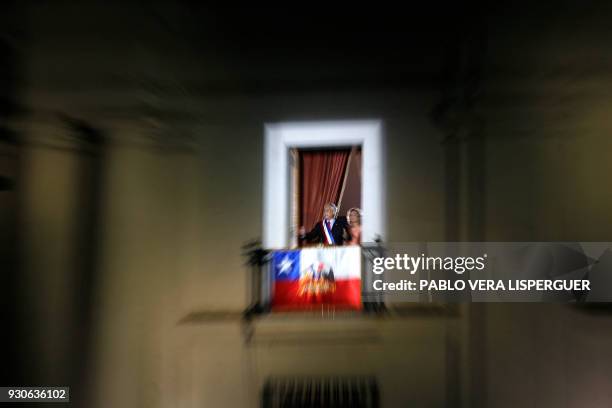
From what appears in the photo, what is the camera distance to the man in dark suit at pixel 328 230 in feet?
2.88

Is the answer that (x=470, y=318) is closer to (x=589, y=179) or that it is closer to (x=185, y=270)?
(x=589, y=179)

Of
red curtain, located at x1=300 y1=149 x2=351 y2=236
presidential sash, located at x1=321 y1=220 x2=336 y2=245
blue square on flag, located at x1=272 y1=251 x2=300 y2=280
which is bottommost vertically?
blue square on flag, located at x1=272 y1=251 x2=300 y2=280

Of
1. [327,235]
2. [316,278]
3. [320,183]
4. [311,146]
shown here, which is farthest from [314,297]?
[311,146]

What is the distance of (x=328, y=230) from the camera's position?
0.88 meters

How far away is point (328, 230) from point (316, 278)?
15 cm

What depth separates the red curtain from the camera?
884 mm

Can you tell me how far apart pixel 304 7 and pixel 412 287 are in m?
0.92

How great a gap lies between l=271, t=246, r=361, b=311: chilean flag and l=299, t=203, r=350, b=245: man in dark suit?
27mm

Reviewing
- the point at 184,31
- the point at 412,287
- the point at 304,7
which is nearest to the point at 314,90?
the point at 304,7

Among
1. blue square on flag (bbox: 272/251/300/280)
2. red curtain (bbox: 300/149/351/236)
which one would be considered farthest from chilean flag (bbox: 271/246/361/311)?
red curtain (bbox: 300/149/351/236)

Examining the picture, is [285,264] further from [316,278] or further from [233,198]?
[233,198]

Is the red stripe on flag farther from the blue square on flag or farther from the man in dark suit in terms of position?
the man in dark suit

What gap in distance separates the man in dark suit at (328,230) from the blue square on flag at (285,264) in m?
0.06

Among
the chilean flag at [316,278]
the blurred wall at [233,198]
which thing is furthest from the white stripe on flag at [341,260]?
the blurred wall at [233,198]
